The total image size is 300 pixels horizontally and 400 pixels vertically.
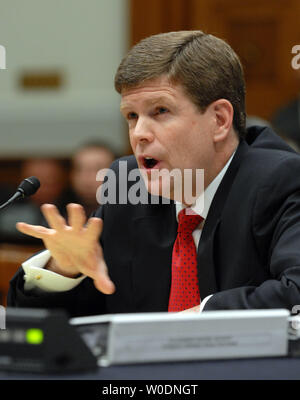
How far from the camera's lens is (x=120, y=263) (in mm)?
2197

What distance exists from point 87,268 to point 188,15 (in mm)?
4376

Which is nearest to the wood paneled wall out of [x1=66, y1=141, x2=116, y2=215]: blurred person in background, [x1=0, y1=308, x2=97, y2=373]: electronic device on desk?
[x1=66, y1=141, x2=116, y2=215]: blurred person in background

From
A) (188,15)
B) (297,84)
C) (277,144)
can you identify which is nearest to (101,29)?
(188,15)

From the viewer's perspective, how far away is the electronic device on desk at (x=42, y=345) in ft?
3.89

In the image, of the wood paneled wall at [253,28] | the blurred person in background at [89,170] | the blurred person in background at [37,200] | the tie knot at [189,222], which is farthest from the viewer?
the wood paneled wall at [253,28]

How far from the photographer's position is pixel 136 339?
1.22 meters

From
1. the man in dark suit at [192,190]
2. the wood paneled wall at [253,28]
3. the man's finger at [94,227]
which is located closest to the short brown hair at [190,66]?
the man in dark suit at [192,190]

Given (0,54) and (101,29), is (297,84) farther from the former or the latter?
(0,54)

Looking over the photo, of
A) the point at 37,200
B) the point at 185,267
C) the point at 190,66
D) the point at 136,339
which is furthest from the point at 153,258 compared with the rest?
the point at 37,200

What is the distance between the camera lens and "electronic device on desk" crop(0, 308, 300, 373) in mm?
1192

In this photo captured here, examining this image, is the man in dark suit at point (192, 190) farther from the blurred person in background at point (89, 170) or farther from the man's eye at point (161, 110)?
the blurred person in background at point (89, 170)

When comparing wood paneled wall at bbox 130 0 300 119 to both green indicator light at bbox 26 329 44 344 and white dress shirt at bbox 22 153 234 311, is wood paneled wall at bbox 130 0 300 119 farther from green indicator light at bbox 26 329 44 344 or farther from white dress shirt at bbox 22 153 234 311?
green indicator light at bbox 26 329 44 344

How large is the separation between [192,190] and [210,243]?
0.57ft

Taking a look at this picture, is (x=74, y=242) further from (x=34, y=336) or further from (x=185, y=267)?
(x=34, y=336)
